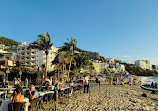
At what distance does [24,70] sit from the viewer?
25156mm

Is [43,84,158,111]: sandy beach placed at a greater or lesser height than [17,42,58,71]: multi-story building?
lesser

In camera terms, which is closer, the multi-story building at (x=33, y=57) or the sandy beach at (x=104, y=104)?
the sandy beach at (x=104, y=104)

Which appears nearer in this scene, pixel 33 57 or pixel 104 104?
pixel 104 104

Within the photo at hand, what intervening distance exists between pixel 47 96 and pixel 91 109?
2.43m

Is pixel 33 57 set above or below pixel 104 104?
above

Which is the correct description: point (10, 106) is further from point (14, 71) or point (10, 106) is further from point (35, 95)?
point (14, 71)

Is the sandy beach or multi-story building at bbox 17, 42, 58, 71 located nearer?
the sandy beach

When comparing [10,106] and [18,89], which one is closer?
[10,106]

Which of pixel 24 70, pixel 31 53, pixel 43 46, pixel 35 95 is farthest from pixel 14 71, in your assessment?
pixel 35 95

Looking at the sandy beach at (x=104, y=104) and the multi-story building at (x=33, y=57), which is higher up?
the multi-story building at (x=33, y=57)

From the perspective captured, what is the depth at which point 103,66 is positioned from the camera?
102312 mm

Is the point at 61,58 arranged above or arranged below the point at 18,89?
above

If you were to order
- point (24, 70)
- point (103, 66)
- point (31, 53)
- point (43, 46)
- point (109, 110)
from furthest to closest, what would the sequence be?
1. point (103, 66)
2. point (31, 53)
3. point (24, 70)
4. point (43, 46)
5. point (109, 110)

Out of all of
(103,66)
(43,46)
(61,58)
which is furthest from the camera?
(103,66)
